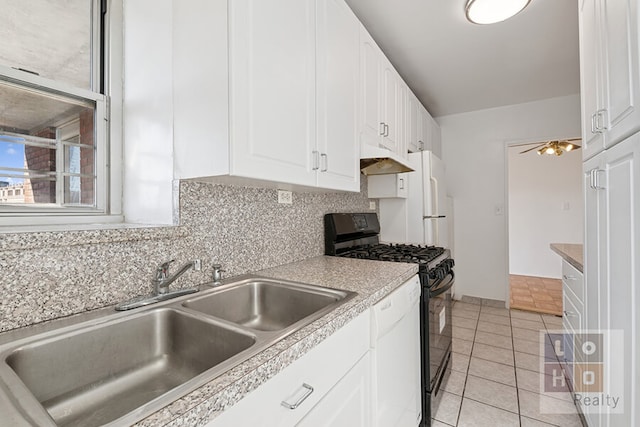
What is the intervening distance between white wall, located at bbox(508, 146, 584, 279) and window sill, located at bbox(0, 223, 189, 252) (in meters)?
5.40

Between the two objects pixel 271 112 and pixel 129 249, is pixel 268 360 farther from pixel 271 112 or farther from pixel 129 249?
pixel 271 112

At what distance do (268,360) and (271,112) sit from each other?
0.86 metres

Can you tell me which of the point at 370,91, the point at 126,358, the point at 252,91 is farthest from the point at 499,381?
the point at 252,91

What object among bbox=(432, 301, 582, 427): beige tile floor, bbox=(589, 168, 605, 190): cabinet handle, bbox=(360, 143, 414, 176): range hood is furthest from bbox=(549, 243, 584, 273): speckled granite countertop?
bbox=(360, 143, 414, 176): range hood

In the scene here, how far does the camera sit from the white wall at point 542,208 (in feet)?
15.4

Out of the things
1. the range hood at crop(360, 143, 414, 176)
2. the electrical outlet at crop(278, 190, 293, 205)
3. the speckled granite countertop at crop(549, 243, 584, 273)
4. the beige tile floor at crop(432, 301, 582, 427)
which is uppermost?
the range hood at crop(360, 143, 414, 176)

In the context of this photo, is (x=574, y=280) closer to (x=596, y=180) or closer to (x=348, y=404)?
(x=596, y=180)

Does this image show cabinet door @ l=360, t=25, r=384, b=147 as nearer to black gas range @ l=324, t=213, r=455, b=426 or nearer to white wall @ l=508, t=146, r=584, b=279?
black gas range @ l=324, t=213, r=455, b=426

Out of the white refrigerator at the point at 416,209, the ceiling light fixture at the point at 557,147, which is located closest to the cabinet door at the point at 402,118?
the white refrigerator at the point at 416,209

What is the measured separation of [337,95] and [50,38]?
1.21 meters

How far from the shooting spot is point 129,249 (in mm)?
1002

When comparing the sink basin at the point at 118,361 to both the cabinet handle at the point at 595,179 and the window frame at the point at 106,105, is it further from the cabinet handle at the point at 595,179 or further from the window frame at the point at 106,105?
the cabinet handle at the point at 595,179

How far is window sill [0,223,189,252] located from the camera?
77cm

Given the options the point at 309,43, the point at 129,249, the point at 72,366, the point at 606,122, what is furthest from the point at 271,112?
the point at 606,122
